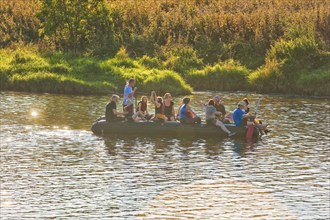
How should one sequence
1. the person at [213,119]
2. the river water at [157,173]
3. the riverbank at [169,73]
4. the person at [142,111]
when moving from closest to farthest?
the river water at [157,173] → the person at [213,119] → the person at [142,111] → the riverbank at [169,73]

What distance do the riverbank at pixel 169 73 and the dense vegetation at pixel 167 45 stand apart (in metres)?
0.05

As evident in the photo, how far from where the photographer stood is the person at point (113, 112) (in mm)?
28109

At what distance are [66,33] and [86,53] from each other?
85.9 inches

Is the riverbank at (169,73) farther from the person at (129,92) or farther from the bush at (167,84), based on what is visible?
the person at (129,92)

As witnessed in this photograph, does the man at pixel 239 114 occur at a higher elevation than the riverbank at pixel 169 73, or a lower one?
lower

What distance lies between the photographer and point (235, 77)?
4212cm

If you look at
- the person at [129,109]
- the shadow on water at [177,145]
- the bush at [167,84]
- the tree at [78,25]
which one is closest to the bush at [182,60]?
the bush at [167,84]

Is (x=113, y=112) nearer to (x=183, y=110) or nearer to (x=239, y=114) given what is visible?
(x=183, y=110)

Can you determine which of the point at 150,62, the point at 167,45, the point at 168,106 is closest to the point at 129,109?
the point at 168,106

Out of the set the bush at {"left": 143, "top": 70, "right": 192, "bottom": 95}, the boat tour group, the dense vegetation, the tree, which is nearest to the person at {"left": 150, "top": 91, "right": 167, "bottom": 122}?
the boat tour group

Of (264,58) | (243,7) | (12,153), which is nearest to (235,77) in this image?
(264,58)

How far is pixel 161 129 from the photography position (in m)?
28.1

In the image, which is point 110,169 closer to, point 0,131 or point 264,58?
point 0,131

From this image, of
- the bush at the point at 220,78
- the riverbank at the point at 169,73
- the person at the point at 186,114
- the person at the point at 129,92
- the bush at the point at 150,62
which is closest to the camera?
the person at the point at 186,114
